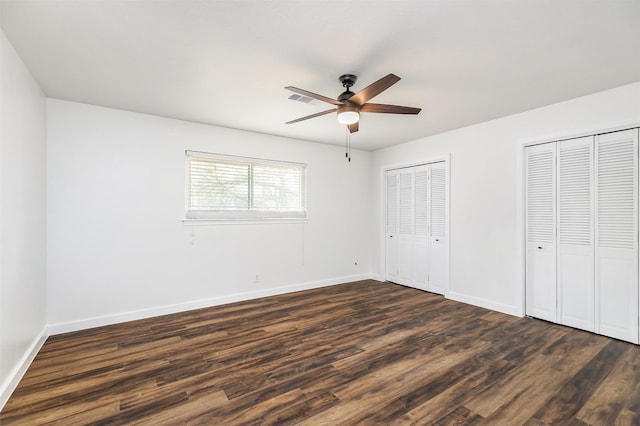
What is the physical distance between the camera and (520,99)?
11.0ft

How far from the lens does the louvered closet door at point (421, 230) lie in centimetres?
505

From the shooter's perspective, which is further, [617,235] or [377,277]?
[377,277]

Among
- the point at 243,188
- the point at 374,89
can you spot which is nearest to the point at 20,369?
the point at 243,188

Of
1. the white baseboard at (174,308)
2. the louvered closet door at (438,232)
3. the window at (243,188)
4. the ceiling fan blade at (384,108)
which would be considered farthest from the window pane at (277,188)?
the ceiling fan blade at (384,108)

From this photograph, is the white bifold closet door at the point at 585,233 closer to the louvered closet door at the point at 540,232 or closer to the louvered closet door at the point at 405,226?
the louvered closet door at the point at 540,232

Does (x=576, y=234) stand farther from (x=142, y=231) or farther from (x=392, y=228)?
(x=142, y=231)

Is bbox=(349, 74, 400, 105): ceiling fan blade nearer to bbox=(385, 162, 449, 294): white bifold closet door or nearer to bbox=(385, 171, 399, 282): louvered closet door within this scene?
bbox=(385, 162, 449, 294): white bifold closet door

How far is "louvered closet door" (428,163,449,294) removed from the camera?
4730mm

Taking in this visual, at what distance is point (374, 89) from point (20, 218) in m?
3.04

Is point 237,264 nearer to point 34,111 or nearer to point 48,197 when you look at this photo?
point 48,197

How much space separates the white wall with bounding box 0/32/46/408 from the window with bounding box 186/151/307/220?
1.54 m

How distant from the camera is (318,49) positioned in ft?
7.56

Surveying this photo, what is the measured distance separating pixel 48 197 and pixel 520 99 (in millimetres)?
5267

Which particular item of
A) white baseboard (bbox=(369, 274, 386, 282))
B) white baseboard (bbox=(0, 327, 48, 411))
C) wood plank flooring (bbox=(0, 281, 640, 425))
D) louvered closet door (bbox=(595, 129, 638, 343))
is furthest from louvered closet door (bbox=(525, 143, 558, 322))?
white baseboard (bbox=(0, 327, 48, 411))
